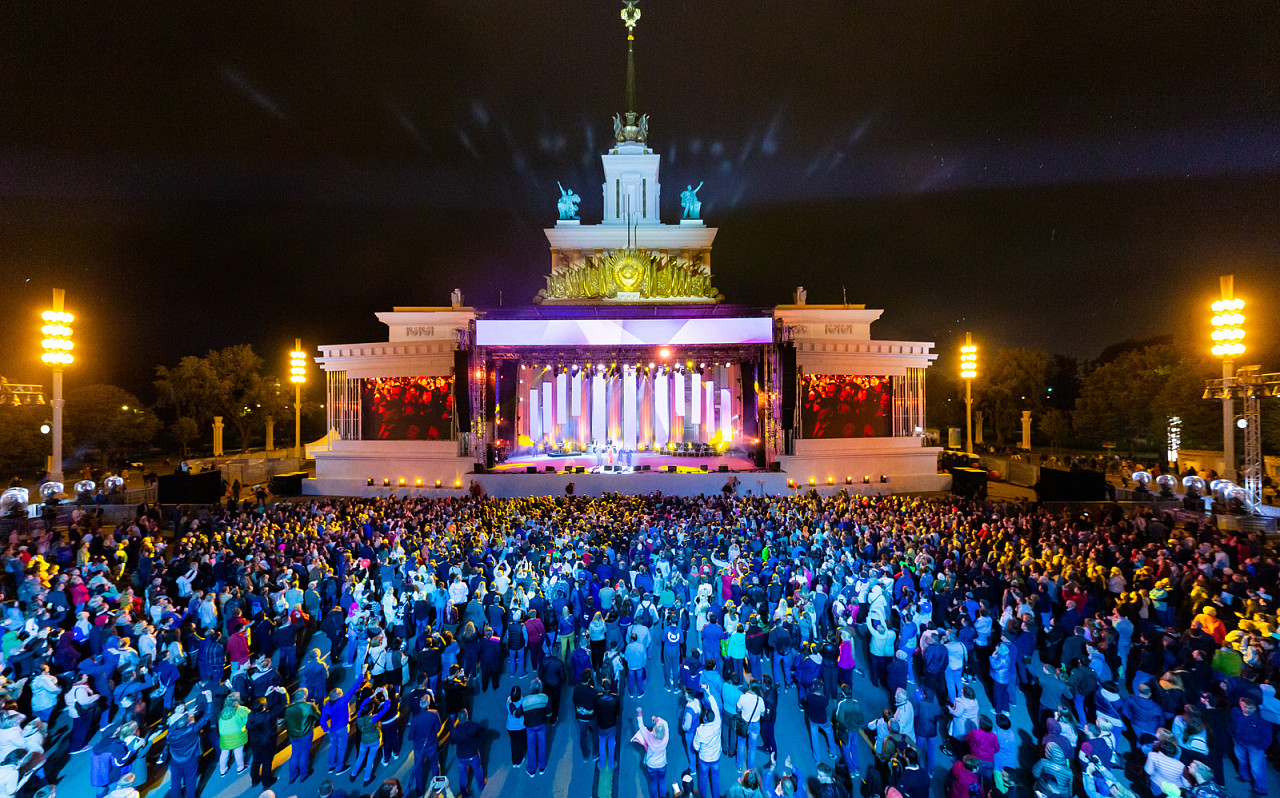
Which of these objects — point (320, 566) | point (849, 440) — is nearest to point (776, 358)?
point (849, 440)

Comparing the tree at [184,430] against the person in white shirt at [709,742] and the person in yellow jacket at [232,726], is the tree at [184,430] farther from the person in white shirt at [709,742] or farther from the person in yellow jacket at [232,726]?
the person in white shirt at [709,742]

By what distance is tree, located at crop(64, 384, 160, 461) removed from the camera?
33531 millimetres

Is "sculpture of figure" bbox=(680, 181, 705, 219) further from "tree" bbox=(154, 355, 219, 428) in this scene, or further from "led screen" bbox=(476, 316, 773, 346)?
"tree" bbox=(154, 355, 219, 428)

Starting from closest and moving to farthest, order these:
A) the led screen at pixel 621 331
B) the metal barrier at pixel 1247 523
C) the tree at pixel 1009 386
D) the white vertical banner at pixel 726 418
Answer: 1. the metal barrier at pixel 1247 523
2. the led screen at pixel 621 331
3. the white vertical banner at pixel 726 418
4. the tree at pixel 1009 386

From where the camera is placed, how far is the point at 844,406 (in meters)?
25.4

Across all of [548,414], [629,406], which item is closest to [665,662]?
[629,406]

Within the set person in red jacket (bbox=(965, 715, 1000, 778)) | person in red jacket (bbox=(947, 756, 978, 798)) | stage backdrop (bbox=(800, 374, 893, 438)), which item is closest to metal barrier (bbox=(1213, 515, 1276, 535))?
stage backdrop (bbox=(800, 374, 893, 438))

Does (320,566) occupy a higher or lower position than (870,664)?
Result: higher

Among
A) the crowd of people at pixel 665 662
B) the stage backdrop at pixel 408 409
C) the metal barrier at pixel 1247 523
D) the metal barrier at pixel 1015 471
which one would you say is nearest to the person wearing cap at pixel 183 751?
the crowd of people at pixel 665 662

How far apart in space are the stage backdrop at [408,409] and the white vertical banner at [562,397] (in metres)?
→ 5.22

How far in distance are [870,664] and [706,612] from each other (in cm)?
278

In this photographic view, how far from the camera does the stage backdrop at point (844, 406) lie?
82.4ft

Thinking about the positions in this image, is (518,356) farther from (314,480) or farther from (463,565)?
(463,565)

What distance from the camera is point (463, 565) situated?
9961mm
